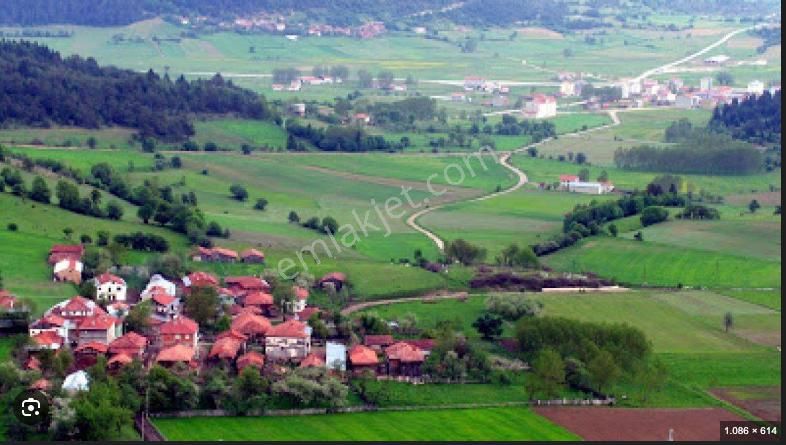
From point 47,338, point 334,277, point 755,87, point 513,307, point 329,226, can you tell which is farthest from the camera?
point 755,87

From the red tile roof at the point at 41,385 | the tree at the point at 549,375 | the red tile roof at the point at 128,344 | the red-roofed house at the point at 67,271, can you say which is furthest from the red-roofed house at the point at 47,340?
the tree at the point at 549,375

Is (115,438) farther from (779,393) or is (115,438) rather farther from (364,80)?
(364,80)

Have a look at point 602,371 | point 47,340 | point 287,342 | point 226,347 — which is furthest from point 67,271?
point 602,371

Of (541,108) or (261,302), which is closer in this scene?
(261,302)

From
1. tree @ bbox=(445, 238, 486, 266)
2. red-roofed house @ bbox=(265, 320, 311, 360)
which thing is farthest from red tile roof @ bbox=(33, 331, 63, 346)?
tree @ bbox=(445, 238, 486, 266)

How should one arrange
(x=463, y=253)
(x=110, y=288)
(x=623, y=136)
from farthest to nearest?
(x=623, y=136) < (x=463, y=253) < (x=110, y=288)

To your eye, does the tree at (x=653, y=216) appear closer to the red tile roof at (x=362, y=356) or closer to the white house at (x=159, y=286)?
the white house at (x=159, y=286)

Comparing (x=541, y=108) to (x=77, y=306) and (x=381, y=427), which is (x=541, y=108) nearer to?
(x=77, y=306)

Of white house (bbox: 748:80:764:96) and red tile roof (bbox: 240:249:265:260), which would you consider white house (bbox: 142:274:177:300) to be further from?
white house (bbox: 748:80:764:96)
